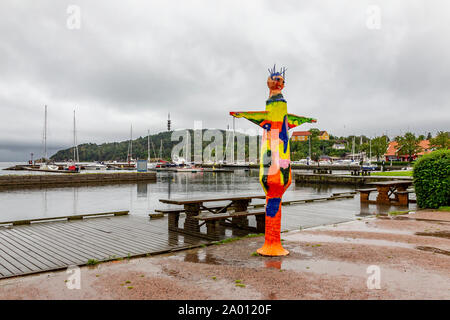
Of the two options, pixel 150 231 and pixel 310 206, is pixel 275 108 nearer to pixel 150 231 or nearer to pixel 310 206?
pixel 150 231

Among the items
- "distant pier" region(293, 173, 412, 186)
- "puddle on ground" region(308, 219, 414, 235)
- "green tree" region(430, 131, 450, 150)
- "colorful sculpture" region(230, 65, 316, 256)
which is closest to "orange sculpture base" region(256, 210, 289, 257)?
"colorful sculpture" region(230, 65, 316, 256)

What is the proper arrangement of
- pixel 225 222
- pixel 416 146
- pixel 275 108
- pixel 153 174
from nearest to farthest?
pixel 275 108, pixel 225 222, pixel 153 174, pixel 416 146

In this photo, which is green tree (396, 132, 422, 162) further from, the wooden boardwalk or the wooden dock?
the wooden dock

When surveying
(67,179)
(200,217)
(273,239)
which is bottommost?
(67,179)

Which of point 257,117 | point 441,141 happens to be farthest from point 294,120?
point 441,141

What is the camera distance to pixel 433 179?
14273 mm

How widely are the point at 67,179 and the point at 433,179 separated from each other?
39.1m

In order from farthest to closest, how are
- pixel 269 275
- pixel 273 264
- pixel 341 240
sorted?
pixel 341 240 < pixel 273 264 < pixel 269 275

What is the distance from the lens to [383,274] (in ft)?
18.4

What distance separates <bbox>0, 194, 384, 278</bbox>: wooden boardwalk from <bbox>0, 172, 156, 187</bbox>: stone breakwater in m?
32.3

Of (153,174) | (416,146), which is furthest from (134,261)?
(416,146)

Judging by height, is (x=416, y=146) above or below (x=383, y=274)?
above

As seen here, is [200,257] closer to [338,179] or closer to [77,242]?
[77,242]
